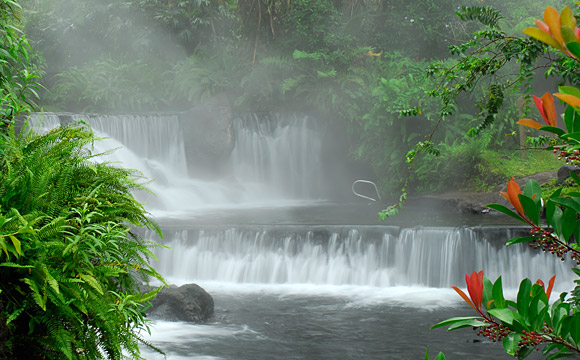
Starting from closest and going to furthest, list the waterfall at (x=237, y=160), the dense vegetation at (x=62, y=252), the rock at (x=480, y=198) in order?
the dense vegetation at (x=62, y=252) < the rock at (x=480, y=198) < the waterfall at (x=237, y=160)

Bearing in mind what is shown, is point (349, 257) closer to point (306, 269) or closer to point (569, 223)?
point (306, 269)

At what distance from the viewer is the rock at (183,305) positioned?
9016 millimetres

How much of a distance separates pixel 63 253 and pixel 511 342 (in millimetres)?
1785

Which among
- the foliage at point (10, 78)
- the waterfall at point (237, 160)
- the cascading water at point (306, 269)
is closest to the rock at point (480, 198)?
the cascading water at point (306, 269)

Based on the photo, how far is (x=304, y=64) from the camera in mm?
19766

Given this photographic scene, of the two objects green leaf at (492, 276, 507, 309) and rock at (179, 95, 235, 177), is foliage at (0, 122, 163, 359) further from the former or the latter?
rock at (179, 95, 235, 177)

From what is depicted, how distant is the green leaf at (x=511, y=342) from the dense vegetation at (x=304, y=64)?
14.0 m

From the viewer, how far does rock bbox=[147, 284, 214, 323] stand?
9016mm

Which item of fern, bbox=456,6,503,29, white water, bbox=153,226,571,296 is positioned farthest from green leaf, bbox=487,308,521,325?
white water, bbox=153,226,571,296

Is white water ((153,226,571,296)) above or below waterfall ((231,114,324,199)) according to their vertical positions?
below

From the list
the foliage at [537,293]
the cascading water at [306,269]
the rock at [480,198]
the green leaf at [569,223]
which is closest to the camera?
the foliage at [537,293]

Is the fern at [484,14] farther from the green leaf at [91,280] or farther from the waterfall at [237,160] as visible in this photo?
the waterfall at [237,160]

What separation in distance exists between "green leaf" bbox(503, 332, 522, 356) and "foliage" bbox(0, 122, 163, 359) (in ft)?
5.46

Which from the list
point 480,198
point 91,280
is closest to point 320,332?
point 91,280
